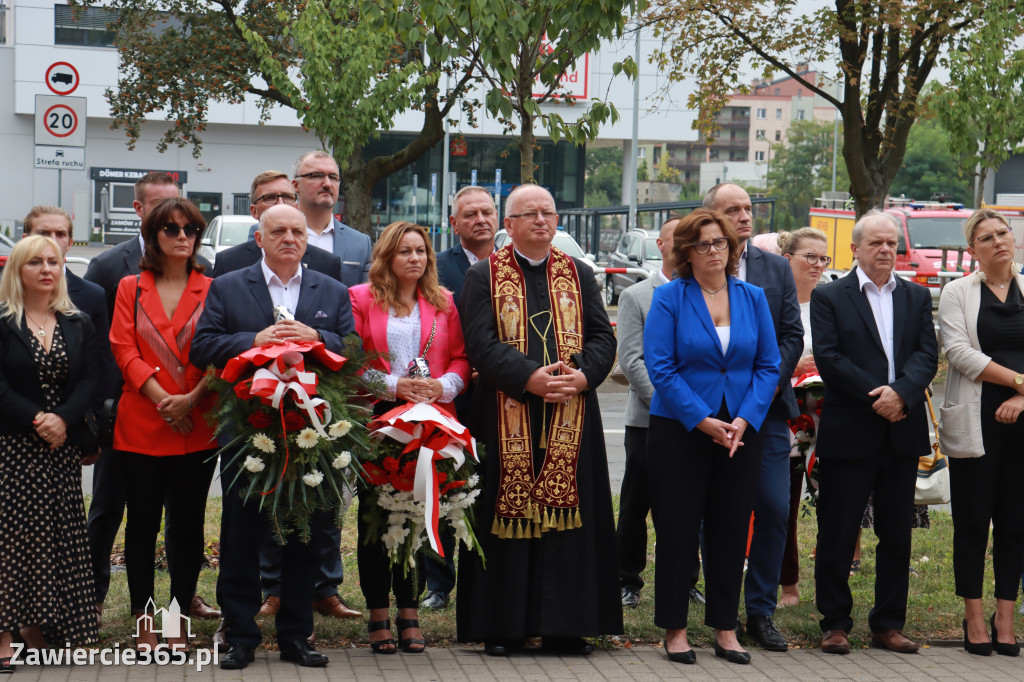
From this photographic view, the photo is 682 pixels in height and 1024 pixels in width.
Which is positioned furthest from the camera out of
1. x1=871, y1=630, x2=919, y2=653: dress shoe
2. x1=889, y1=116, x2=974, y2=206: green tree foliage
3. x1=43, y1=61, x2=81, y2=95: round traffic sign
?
x1=889, y1=116, x2=974, y2=206: green tree foliage

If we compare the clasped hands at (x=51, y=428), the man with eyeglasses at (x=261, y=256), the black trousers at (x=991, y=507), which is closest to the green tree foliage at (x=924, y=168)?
the black trousers at (x=991, y=507)

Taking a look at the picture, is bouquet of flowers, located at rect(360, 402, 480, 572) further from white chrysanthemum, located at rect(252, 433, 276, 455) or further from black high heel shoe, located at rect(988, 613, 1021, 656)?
black high heel shoe, located at rect(988, 613, 1021, 656)

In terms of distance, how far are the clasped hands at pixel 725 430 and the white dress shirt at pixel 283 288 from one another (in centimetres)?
206

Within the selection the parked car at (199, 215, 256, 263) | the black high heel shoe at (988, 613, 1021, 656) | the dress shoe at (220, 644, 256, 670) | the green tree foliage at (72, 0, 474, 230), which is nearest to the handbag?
the black high heel shoe at (988, 613, 1021, 656)

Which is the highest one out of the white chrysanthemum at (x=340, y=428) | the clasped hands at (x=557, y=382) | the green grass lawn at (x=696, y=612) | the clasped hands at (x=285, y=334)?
the clasped hands at (x=285, y=334)

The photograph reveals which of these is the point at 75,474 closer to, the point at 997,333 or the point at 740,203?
the point at 740,203

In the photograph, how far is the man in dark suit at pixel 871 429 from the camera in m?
5.93

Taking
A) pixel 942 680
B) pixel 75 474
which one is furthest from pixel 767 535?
pixel 75 474

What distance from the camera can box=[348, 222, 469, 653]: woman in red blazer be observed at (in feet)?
18.6

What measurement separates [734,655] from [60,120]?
9.60m

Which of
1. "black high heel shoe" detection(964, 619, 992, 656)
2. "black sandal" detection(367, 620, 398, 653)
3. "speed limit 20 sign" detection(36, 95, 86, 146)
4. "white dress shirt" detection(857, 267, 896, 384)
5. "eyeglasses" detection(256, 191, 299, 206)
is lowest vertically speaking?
"black high heel shoe" detection(964, 619, 992, 656)

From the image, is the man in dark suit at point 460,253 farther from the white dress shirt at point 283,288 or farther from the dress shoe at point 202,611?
the dress shoe at point 202,611

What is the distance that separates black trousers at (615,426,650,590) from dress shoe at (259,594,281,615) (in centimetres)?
193

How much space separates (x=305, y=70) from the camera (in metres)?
17.5
